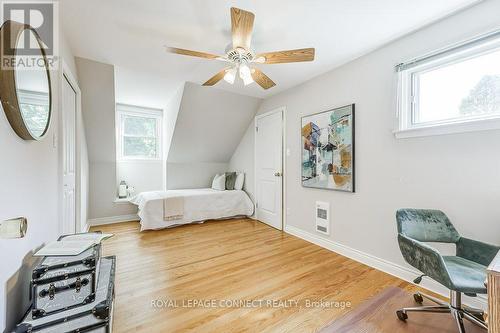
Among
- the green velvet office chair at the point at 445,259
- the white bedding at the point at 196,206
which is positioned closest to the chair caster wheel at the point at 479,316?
the green velvet office chair at the point at 445,259

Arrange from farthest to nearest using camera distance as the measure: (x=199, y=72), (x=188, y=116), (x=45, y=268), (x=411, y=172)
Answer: (x=188, y=116) < (x=199, y=72) < (x=411, y=172) < (x=45, y=268)

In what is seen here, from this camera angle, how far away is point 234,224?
154 inches

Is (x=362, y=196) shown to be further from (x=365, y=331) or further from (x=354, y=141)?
(x=365, y=331)

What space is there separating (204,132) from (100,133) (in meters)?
1.77

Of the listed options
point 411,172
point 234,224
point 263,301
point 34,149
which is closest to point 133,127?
point 234,224

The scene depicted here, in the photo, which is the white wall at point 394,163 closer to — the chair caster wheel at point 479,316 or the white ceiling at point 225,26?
the white ceiling at point 225,26

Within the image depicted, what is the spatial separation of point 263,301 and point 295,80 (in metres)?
2.81

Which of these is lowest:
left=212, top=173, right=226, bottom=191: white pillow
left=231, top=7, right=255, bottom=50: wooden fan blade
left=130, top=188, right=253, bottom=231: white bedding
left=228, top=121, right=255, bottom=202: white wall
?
left=130, top=188, right=253, bottom=231: white bedding

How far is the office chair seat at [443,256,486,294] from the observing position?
3.87 ft

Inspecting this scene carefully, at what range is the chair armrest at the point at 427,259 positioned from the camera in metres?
1.24

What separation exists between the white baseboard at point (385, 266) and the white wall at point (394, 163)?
0.20 ft

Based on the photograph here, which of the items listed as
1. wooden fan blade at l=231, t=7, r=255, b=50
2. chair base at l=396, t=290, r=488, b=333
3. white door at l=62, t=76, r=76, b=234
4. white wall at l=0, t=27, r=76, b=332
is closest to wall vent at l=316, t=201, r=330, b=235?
chair base at l=396, t=290, r=488, b=333

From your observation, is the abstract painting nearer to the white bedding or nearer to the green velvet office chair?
the green velvet office chair

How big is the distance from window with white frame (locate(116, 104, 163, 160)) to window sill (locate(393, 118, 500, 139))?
179 inches
